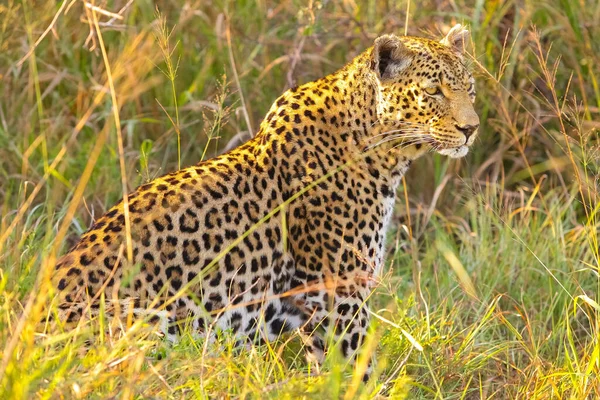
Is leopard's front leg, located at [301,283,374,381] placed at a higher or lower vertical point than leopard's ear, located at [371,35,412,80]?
lower

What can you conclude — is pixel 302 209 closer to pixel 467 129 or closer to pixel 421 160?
pixel 467 129

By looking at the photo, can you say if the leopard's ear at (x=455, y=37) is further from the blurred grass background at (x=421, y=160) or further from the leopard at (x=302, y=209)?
the blurred grass background at (x=421, y=160)

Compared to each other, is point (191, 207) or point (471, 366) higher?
point (191, 207)

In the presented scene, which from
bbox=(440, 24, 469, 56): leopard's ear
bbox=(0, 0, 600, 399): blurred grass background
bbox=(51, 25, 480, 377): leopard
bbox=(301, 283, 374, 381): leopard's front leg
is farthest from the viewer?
bbox=(0, 0, 600, 399): blurred grass background

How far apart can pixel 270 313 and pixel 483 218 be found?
221 centimetres

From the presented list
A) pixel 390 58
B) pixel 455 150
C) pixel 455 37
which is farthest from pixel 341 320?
pixel 455 37

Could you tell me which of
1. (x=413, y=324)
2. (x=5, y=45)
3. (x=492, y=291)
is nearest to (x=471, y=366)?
(x=413, y=324)

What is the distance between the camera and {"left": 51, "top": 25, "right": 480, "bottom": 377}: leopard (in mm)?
4559

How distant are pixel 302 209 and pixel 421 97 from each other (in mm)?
759

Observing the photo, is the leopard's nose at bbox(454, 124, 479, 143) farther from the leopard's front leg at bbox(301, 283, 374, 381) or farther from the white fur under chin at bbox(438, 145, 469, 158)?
the leopard's front leg at bbox(301, 283, 374, 381)

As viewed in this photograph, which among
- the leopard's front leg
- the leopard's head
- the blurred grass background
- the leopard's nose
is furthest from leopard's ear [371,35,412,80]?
the leopard's front leg

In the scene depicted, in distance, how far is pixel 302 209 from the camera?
16.3ft

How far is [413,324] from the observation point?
17.0 feet

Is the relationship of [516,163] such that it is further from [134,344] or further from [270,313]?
[134,344]
